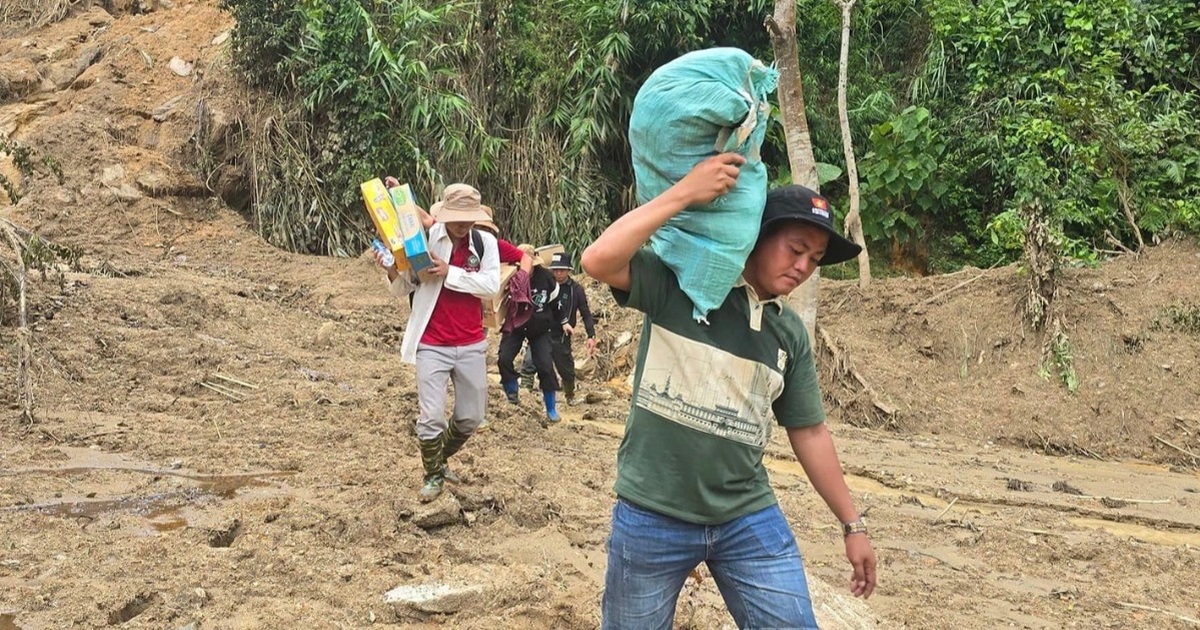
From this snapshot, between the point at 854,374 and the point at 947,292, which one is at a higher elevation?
the point at 947,292

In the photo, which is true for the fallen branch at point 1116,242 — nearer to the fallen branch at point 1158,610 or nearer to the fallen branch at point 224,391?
the fallen branch at point 1158,610

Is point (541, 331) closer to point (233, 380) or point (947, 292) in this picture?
point (233, 380)

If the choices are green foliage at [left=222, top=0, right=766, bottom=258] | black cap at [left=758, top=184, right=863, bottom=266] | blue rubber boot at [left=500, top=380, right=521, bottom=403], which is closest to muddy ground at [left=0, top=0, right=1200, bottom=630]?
blue rubber boot at [left=500, top=380, right=521, bottom=403]

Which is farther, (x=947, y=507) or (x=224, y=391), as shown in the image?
(x=224, y=391)

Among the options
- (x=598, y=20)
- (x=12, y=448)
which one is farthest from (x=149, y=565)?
(x=598, y=20)

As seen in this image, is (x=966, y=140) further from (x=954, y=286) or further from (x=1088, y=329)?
(x=1088, y=329)

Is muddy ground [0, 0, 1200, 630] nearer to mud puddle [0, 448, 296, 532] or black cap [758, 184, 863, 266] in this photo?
mud puddle [0, 448, 296, 532]

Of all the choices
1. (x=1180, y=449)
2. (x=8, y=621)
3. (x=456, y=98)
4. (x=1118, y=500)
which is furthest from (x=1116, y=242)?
(x=8, y=621)

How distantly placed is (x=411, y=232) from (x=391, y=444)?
2136 mm

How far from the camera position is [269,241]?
14.8m

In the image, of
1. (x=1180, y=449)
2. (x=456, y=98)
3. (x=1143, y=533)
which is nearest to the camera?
(x=1143, y=533)

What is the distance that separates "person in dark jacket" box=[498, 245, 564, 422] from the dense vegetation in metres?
6.17

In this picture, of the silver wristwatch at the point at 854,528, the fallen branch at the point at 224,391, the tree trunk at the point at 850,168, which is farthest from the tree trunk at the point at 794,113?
the silver wristwatch at the point at 854,528

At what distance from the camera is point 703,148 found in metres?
2.45
